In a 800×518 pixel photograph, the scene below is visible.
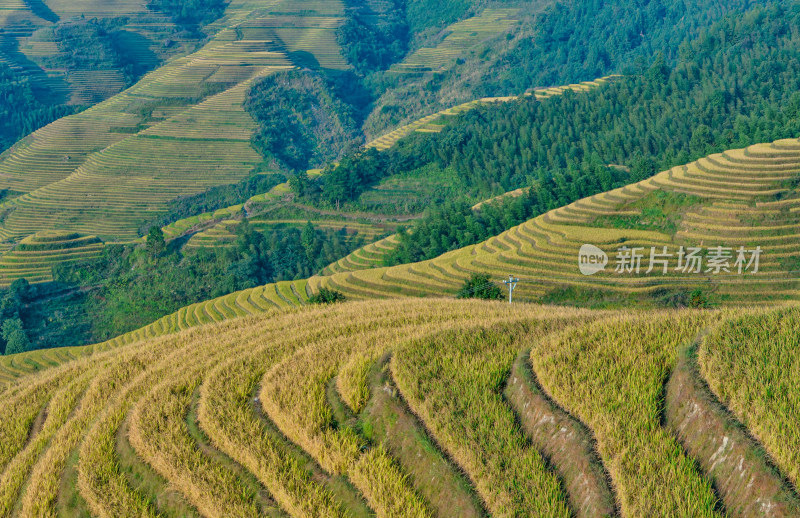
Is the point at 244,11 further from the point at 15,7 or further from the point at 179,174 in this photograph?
the point at 179,174

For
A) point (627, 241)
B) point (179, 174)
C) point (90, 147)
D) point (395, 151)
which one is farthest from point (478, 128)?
point (90, 147)

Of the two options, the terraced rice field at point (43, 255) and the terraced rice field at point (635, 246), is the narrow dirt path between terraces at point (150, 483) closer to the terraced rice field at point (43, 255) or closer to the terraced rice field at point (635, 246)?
the terraced rice field at point (635, 246)

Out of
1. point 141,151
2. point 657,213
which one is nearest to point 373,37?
point 141,151

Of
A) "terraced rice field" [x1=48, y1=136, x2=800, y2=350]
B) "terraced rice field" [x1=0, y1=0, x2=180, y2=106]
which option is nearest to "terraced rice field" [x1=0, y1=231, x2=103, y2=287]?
"terraced rice field" [x1=48, y1=136, x2=800, y2=350]

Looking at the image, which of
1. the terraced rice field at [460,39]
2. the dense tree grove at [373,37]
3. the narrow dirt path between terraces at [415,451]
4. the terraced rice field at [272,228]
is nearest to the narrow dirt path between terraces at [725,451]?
the narrow dirt path between terraces at [415,451]

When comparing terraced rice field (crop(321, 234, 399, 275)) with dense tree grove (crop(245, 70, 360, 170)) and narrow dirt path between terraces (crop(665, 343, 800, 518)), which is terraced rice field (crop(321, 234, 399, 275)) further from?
narrow dirt path between terraces (crop(665, 343, 800, 518))

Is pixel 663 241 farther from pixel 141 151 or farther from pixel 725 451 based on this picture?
pixel 141 151
